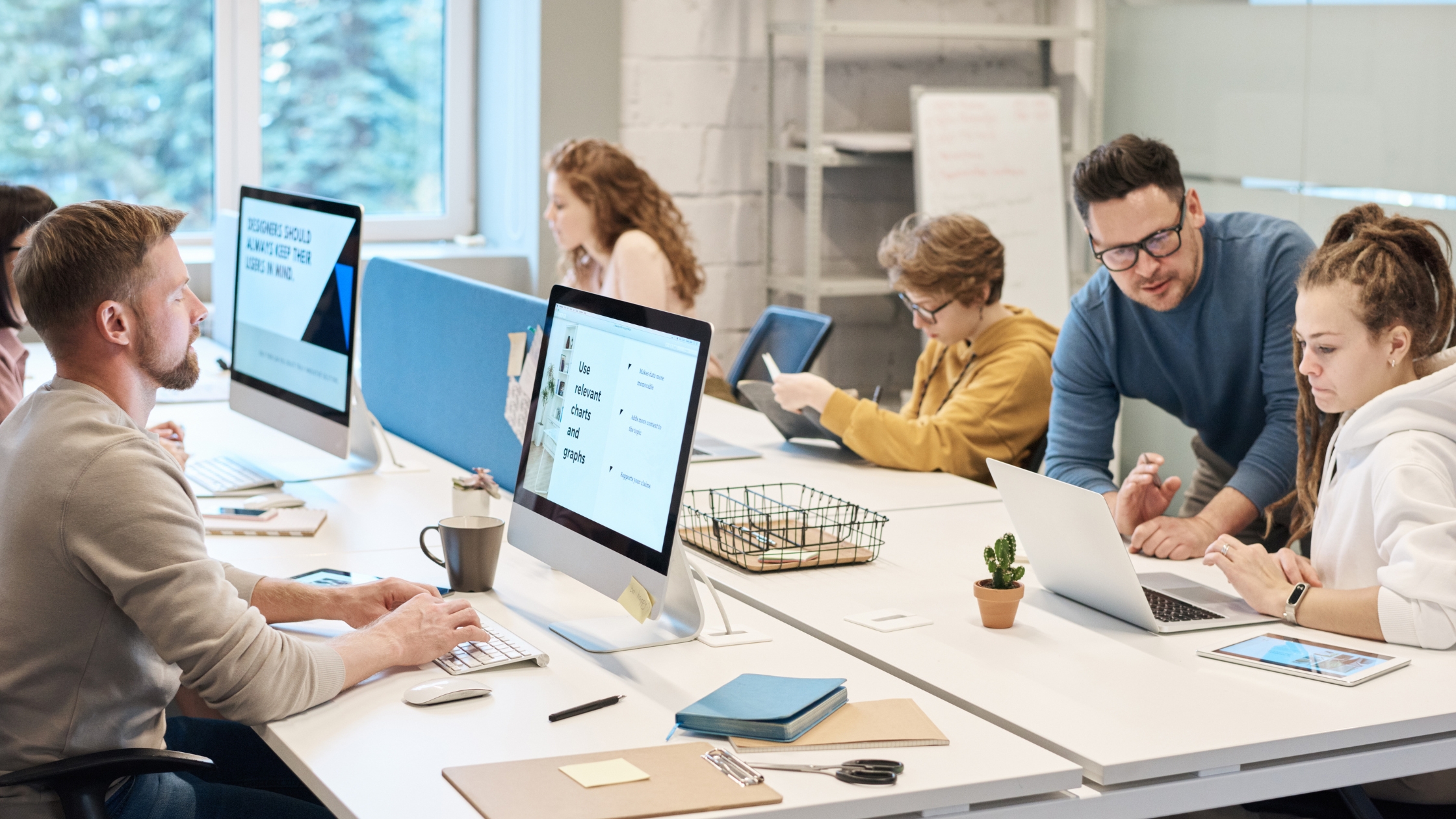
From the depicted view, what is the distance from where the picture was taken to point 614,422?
160 cm

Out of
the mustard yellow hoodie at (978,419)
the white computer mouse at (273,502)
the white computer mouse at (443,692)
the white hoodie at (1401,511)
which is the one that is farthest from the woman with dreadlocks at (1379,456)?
the white computer mouse at (273,502)

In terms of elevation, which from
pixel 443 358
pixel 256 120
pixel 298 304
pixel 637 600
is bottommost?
pixel 637 600

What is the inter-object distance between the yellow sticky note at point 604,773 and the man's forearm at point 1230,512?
118 centimetres

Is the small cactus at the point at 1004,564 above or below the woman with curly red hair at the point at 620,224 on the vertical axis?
below

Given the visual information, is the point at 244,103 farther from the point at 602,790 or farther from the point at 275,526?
the point at 602,790

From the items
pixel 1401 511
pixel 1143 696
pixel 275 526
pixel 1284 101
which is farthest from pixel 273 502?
pixel 1284 101

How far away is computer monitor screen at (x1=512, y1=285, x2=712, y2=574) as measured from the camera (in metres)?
1.50

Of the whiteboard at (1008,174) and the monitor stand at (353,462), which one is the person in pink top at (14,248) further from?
the whiteboard at (1008,174)

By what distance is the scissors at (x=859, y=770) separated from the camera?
4.06 feet

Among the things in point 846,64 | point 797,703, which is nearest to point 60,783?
point 797,703

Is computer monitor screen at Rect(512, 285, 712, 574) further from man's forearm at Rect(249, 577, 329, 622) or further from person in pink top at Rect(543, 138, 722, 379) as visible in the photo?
person in pink top at Rect(543, 138, 722, 379)

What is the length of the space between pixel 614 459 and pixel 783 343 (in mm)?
1933

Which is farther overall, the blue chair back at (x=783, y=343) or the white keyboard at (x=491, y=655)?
the blue chair back at (x=783, y=343)

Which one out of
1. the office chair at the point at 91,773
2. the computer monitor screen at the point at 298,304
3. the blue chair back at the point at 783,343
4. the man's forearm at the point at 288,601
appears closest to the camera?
the office chair at the point at 91,773
